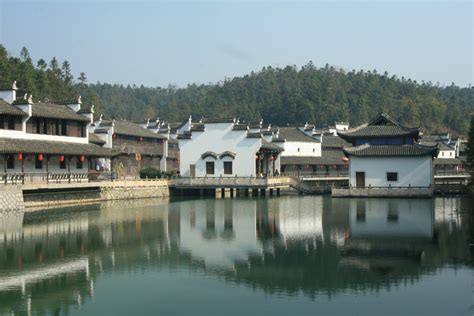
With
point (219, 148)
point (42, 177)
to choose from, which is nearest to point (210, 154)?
point (219, 148)

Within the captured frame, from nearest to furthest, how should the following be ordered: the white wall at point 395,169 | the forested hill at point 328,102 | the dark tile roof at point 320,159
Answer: the white wall at point 395,169, the dark tile roof at point 320,159, the forested hill at point 328,102

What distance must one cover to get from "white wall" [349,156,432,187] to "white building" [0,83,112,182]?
2044cm

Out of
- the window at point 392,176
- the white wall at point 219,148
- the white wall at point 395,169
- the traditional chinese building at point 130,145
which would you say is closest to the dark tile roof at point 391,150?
the white wall at point 395,169

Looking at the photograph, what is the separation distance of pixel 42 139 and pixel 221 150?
59.5 feet

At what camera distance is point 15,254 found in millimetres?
22438

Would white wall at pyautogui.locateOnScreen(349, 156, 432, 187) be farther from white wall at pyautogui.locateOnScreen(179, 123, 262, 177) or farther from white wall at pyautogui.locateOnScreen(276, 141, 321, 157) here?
white wall at pyautogui.locateOnScreen(276, 141, 321, 157)

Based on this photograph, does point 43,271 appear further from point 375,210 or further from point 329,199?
point 329,199

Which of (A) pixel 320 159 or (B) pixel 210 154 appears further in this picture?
(A) pixel 320 159

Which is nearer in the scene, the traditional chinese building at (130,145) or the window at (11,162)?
the window at (11,162)

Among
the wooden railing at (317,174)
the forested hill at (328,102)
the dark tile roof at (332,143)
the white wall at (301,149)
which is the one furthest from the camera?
the forested hill at (328,102)

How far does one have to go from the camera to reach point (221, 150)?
55.4 meters

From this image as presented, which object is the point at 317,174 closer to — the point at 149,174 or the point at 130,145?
the point at 149,174

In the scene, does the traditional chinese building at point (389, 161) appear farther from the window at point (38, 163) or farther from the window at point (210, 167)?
the window at point (38, 163)

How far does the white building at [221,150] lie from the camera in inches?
2162
